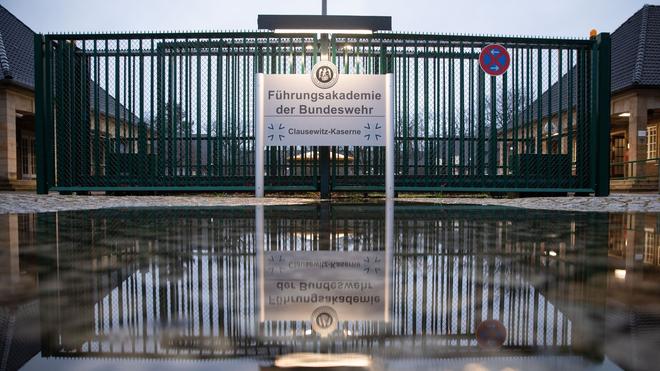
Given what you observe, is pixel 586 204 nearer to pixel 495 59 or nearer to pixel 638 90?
pixel 495 59

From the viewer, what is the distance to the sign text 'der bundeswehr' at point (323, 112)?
860 cm

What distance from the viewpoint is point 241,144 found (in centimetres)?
935

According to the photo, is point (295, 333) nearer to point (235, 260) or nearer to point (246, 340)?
point (246, 340)

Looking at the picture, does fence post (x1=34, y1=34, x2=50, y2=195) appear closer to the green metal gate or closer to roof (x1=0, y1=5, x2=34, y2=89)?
the green metal gate

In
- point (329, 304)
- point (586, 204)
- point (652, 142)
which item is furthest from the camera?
point (652, 142)

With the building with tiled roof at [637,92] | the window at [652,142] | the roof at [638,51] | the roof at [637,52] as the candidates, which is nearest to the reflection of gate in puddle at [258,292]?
the building with tiled roof at [637,92]

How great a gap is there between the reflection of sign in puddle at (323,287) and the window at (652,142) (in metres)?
22.7

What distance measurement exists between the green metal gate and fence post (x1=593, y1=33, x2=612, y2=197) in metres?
0.02

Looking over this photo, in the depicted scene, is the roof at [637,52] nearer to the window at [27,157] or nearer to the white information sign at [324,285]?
the white information sign at [324,285]

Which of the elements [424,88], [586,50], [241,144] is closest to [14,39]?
[241,144]

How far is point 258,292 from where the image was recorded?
1.61 m

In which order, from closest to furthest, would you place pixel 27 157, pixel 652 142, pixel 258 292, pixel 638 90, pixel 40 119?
pixel 258 292
pixel 40 119
pixel 638 90
pixel 652 142
pixel 27 157

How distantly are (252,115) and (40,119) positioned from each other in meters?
4.54

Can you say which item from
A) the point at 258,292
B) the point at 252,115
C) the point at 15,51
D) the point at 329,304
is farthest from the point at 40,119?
the point at 15,51
